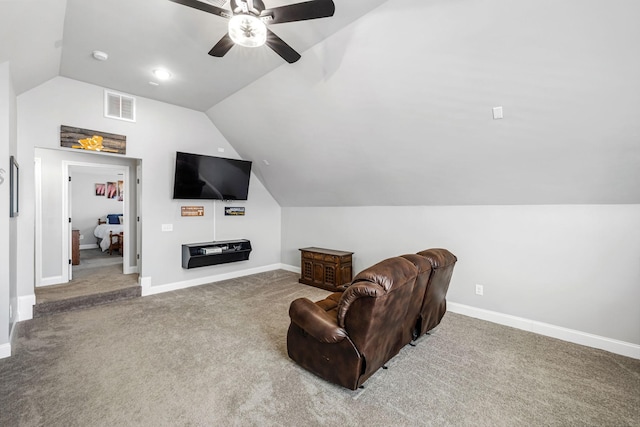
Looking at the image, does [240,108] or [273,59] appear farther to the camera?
[240,108]

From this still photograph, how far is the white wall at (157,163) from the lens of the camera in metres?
3.77

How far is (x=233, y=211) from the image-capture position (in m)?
5.82


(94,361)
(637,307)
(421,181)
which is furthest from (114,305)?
(637,307)

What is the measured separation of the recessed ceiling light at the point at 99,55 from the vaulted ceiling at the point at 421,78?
7 centimetres

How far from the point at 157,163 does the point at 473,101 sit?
4.80 m

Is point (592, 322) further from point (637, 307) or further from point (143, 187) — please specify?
point (143, 187)

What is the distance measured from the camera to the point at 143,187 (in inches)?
184

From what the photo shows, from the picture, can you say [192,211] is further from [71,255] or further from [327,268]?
[327,268]

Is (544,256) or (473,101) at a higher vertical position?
(473,101)

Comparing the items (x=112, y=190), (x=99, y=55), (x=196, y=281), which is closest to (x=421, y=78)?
(x=99, y=55)

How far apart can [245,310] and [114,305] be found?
6.66ft

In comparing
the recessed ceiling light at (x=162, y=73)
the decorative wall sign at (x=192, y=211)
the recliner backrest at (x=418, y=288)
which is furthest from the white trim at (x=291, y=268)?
the recessed ceiling light at (x=162, y=73)

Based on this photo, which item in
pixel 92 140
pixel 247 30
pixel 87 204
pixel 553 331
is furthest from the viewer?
pixel 87 204

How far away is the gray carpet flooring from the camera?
78.5 inches
